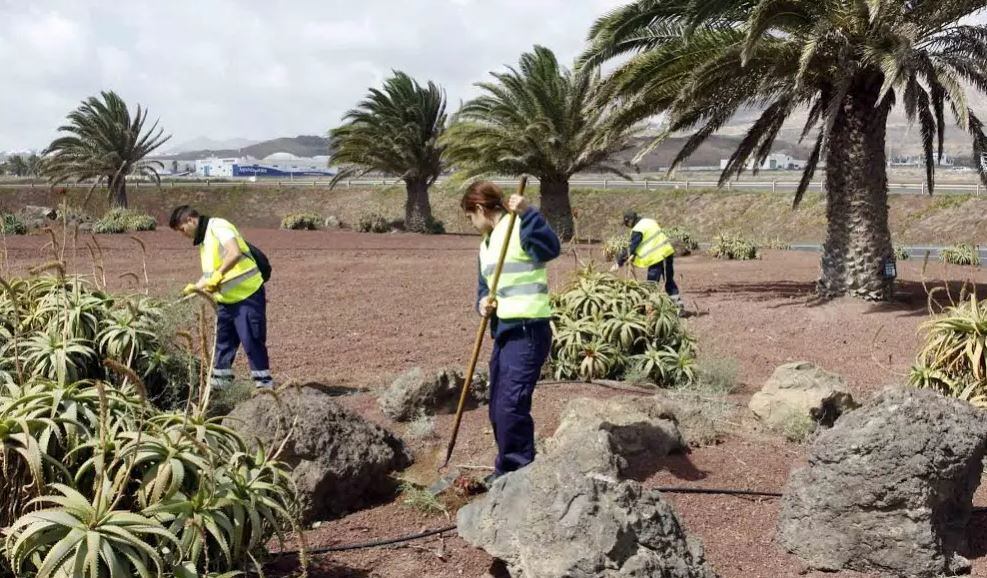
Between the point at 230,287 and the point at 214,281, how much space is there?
188mm

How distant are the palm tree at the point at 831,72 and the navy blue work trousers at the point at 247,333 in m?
6.47

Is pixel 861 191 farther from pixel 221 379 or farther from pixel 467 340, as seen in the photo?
pixel 221 379

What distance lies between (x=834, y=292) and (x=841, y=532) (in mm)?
9061

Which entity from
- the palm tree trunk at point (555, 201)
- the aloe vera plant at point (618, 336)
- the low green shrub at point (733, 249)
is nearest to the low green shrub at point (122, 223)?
the palm tree trunk at point (555, 201)

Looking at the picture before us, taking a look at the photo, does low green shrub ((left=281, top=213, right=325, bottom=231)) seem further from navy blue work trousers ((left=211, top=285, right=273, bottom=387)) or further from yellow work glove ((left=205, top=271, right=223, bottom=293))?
yellow work glove ((left=205, top=271, right=223, bottom=293))

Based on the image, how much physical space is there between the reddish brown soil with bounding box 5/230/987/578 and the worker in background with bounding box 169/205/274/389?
842 mm

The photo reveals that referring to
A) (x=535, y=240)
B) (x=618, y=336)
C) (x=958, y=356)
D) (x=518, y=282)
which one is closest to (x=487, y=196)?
(x=535, y=240)

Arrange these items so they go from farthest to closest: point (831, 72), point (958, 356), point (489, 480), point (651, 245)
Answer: point (831, 72) → point (651, 245) → point (958, 356) → point (489, 480)

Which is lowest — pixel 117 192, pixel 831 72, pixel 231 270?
pixel 231 270

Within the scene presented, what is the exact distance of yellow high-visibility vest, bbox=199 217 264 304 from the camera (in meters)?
6.85

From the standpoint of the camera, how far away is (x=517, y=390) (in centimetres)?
489

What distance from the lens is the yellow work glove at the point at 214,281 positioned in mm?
6677

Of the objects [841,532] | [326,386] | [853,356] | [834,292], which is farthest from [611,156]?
[841,532]

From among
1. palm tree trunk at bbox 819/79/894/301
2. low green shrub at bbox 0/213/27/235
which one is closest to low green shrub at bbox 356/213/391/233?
low green shrub at bbox 0/213/27/235
